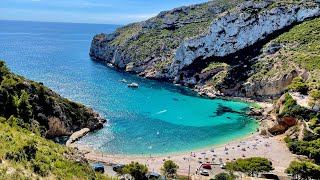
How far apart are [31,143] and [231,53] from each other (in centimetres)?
9335

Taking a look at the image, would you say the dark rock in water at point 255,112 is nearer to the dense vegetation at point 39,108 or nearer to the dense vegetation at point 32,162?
the dense vegetation at point 39,108

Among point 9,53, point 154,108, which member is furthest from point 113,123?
point 9,53

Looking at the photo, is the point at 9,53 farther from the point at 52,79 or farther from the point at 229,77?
the point at 229,77

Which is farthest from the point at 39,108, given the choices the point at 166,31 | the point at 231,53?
the point at 166,31

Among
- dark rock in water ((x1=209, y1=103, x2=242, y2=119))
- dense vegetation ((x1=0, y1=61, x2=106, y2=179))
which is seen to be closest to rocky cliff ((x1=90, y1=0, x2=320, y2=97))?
dark rock in water ((x1=209, y1=103, x2=242, y2=119))

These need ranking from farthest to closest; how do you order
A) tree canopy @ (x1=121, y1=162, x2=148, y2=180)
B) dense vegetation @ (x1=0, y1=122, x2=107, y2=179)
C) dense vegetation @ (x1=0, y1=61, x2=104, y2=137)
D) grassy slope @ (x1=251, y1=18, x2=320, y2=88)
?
1. grassy slope @ (x1=251, y1=18, x2=320, y2=88)
2. dense vegetation @ (x1=0, y1=61, x2=104, y2=137)
3. tree canopy @ (x1=121, y1=162, x2=148, y2=180)
4. dense vegetation @ (x1=0, y1=122, x2=107, y2=179)

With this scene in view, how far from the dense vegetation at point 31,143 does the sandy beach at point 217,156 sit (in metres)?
9.85

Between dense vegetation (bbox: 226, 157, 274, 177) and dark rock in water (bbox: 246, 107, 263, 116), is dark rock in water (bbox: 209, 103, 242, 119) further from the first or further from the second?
dense vegetation (bbox: 226, 157, 274, 177)

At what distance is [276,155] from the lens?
181ft

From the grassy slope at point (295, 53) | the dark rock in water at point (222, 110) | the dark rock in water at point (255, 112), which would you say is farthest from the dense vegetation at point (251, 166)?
the grassy slope at point (295, 53)

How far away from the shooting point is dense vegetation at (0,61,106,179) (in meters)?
22.6

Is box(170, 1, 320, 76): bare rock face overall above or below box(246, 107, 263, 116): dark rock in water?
above

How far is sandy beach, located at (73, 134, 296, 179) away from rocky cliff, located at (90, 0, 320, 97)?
1213 inches

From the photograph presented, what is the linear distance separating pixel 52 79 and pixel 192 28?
202 ft
